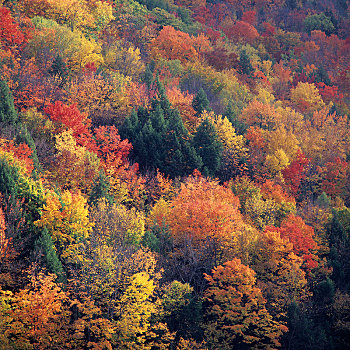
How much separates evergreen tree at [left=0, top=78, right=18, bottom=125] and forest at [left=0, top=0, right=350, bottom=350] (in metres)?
0.16

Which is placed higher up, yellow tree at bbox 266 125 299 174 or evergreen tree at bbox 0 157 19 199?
evergreen tree at bbox 0 157 19 199

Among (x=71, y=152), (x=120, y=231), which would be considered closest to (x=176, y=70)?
(x=71, y=152)

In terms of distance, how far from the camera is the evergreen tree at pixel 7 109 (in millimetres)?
62744

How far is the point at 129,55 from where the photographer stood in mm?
94875

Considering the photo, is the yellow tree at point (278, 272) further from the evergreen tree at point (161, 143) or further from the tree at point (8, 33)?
the tree at point (8, 33)

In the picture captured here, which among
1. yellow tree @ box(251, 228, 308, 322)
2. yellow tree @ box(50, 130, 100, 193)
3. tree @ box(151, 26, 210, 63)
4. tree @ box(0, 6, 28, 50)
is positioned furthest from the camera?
tree @ box(151, 26, 210, 63)

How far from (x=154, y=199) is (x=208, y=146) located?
13.3 m

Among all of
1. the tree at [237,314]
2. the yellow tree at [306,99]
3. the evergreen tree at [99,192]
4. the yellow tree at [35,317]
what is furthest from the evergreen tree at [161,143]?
the yellow tree at [306,99]

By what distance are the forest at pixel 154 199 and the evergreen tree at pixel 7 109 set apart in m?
0.16

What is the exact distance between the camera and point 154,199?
2594 inches

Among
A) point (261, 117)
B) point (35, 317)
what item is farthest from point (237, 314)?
point (261, 117)

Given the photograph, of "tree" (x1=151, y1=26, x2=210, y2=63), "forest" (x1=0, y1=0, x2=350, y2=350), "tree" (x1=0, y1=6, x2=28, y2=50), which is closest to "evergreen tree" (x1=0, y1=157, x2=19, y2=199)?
"forest" (x1=0, y1=0, x2=350, y2=350)

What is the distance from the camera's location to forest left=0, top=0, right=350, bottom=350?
45.3m

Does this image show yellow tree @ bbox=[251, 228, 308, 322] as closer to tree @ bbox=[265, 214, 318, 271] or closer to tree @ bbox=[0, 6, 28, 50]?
tree @ bbox=[265, 214, 318, 271]
